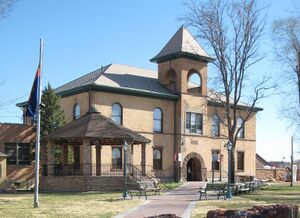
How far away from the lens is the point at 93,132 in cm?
3469

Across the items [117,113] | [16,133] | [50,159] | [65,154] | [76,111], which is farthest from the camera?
[76,111]

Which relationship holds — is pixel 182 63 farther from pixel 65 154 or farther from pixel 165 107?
pixel 65 154

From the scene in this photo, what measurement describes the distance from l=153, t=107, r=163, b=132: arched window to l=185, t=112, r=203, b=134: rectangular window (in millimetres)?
2608

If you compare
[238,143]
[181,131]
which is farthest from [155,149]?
[238,143]

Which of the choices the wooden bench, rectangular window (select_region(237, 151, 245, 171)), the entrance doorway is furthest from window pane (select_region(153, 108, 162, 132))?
the wooden bench

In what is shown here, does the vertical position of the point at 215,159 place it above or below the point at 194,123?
below

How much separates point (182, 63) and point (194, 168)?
33.1 ft

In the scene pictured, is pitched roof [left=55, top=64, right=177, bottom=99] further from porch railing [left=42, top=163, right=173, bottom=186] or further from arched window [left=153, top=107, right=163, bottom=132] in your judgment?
porch railing [left=42, top=163, right=173, bottom=186]

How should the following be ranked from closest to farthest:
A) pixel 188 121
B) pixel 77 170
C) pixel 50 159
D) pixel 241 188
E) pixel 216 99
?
pixel 241 188 → pixel 50 159 → pixel 77 170 → pixel 188 121 → pixel 216 99

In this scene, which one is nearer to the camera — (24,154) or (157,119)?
(24,154)

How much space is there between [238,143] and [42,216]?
124 ft

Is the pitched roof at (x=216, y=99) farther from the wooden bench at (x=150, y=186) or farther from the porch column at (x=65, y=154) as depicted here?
the wooden bench at (x=150, y=186)

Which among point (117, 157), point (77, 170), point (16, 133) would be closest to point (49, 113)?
point (16, 133)

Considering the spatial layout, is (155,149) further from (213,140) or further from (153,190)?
(153,190)
